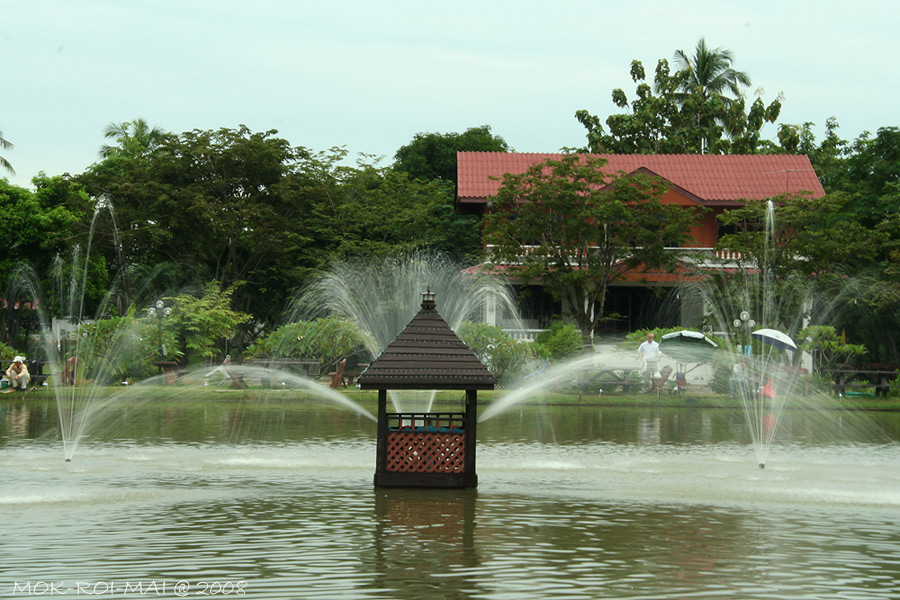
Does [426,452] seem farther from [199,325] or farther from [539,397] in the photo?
[199,325]

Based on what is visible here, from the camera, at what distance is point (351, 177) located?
175 feet

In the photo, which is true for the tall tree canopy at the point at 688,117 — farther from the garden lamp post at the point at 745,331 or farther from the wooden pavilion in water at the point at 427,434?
the wooden pavilion in water at the point at 427,434

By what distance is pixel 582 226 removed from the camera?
40938 mm

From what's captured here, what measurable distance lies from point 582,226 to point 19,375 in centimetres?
2132

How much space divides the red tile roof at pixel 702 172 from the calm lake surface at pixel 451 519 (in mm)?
28332

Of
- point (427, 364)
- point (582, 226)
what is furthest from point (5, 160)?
point (427, 364)

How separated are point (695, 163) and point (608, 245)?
14.0m

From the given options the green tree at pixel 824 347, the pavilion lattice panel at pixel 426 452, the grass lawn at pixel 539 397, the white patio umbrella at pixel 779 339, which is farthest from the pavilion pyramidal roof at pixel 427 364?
the green tree at pixel 824 347

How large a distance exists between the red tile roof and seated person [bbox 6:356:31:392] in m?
22.6

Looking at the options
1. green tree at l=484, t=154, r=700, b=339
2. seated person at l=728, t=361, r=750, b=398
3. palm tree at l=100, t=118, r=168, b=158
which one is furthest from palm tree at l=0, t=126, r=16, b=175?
seated person at l=728, t=361, r=750, b=398

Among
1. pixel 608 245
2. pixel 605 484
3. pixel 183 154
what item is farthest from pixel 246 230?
pixel 605 484

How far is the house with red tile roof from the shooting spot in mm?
48656

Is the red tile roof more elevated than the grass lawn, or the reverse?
the red tile roof

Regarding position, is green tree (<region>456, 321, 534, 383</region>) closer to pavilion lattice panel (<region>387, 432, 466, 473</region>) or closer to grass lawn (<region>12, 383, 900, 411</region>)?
grass lawn (<region>12, 383, 900, 411</region>)
